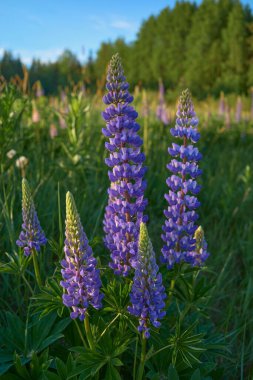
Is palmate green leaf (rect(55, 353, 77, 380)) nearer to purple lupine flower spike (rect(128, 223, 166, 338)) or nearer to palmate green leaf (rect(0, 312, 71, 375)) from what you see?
palmate green leaf (rect(0, 312, 71, 375))

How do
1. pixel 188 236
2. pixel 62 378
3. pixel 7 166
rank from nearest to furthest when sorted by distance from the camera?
1. pixel 62 378
2. pixel 188 236
3. pixel 7 166

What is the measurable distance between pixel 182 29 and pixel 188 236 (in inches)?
1339

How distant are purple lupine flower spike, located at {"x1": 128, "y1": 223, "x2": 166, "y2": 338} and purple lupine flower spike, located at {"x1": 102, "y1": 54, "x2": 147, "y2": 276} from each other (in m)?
0.17

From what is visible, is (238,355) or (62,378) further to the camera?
(238,355)

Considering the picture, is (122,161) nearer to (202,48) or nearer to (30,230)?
(30,230)

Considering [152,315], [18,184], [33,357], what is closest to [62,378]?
[33,357]

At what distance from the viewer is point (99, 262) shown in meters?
1.96

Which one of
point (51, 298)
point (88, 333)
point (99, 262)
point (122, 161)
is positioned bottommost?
point (88, 333)

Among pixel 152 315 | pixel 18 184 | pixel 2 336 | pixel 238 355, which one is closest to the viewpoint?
pixel 152 315

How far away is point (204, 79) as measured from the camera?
28.7 m

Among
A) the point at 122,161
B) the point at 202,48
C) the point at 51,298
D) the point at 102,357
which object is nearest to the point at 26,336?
the point at 51,298

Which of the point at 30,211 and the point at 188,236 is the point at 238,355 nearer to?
the point at 188,236

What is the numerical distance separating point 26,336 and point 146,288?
716 millimetres

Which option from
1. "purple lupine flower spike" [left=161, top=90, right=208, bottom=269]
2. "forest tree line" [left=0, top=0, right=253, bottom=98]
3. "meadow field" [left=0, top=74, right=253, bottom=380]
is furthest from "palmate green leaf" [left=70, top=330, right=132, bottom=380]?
"forest tree line" [left=0, top=0, right=253, bottom=98]
